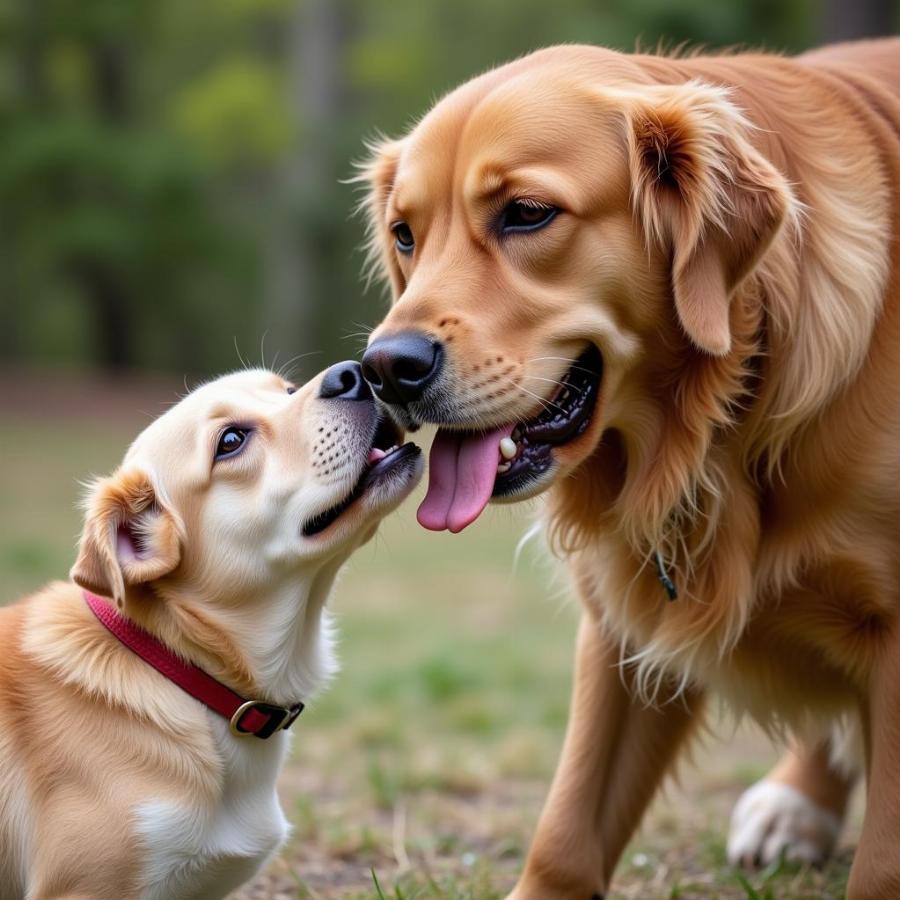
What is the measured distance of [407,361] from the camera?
2826mm

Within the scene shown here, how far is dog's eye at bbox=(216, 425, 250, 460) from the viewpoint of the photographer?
10.9 feet

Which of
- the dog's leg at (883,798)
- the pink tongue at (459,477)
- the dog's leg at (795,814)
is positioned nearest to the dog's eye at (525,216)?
the pink tongue at (459,477)

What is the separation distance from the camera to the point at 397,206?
10.5 feet

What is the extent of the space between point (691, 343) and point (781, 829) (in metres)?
1.73

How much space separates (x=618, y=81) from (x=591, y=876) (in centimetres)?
193

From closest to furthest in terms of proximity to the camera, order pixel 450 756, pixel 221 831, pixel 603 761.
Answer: pixel 221 831
pixel 603 761
pixel 450 756

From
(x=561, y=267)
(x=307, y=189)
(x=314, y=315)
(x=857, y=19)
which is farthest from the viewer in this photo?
(x=314, y=315)

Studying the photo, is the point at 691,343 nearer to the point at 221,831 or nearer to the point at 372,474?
the point at 372,474

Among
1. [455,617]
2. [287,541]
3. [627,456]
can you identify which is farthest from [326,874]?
[455,617]

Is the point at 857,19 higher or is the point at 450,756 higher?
the point at 857,19

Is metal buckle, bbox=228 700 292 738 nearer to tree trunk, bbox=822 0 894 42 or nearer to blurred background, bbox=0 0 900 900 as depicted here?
blurred background, bbox=0 0 900 900

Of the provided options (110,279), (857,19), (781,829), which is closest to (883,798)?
(781,829)

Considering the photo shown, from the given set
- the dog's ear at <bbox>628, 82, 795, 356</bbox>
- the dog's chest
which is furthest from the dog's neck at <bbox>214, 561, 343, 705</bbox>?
the dog's ear at <bbox>628, 82, 795, 356</bbox>

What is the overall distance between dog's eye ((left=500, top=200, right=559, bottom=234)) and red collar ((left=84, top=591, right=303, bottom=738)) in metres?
1.25
